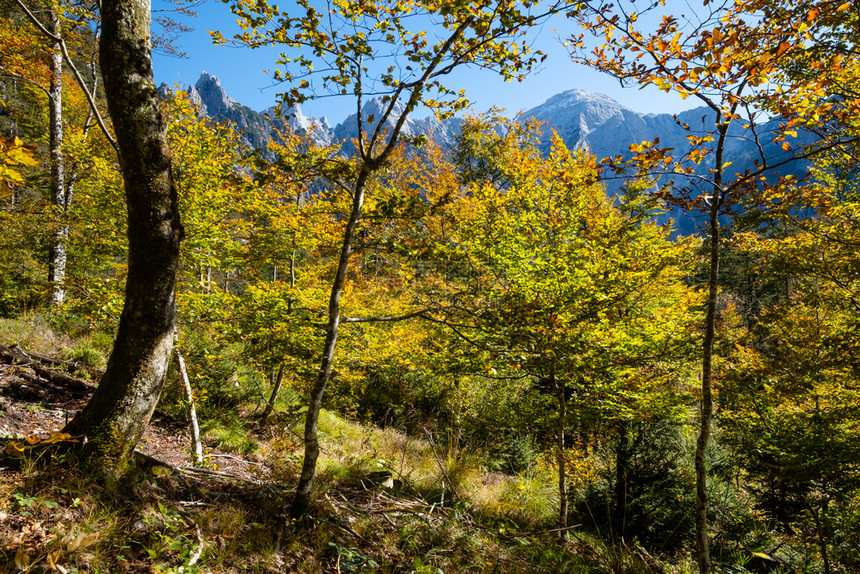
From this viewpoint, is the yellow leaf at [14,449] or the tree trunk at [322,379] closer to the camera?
the yellow leaf at [14,449]

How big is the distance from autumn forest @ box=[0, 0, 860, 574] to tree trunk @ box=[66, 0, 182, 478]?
0.06 ft

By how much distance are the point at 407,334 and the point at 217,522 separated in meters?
A: 6.61

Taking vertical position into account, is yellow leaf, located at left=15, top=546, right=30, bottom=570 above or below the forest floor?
above

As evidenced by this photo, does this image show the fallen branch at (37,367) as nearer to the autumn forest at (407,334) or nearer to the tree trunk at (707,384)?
the autumn forest at (407,334)

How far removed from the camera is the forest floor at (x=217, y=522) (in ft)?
6.98

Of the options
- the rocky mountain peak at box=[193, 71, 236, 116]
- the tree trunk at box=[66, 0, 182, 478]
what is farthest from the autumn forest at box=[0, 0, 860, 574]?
the rocky mountain peak at box=[193, 71, 236, 116]

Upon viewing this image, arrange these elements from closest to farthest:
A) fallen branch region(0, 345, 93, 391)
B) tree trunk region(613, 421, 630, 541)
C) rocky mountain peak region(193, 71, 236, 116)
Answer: fallen branch region(0, 345, 93, 391) → tree trunk region(613, 421, 630, 541) → rocky mountain peak region(193, 71, 236, 116)

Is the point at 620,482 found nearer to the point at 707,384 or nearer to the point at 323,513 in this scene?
the point at 707,384

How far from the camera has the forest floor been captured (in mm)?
2129

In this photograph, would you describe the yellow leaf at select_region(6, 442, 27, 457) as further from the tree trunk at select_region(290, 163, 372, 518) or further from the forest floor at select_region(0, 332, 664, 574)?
the tree trunk at select_region(290, 163, 372, 518)

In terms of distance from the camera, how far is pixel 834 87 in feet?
13.6

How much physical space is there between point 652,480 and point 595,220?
6.15 metres

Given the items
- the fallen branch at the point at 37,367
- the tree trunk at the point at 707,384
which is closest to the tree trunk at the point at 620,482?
the tree trunk at the point at 707,384

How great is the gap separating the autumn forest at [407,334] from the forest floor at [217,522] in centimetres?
2
